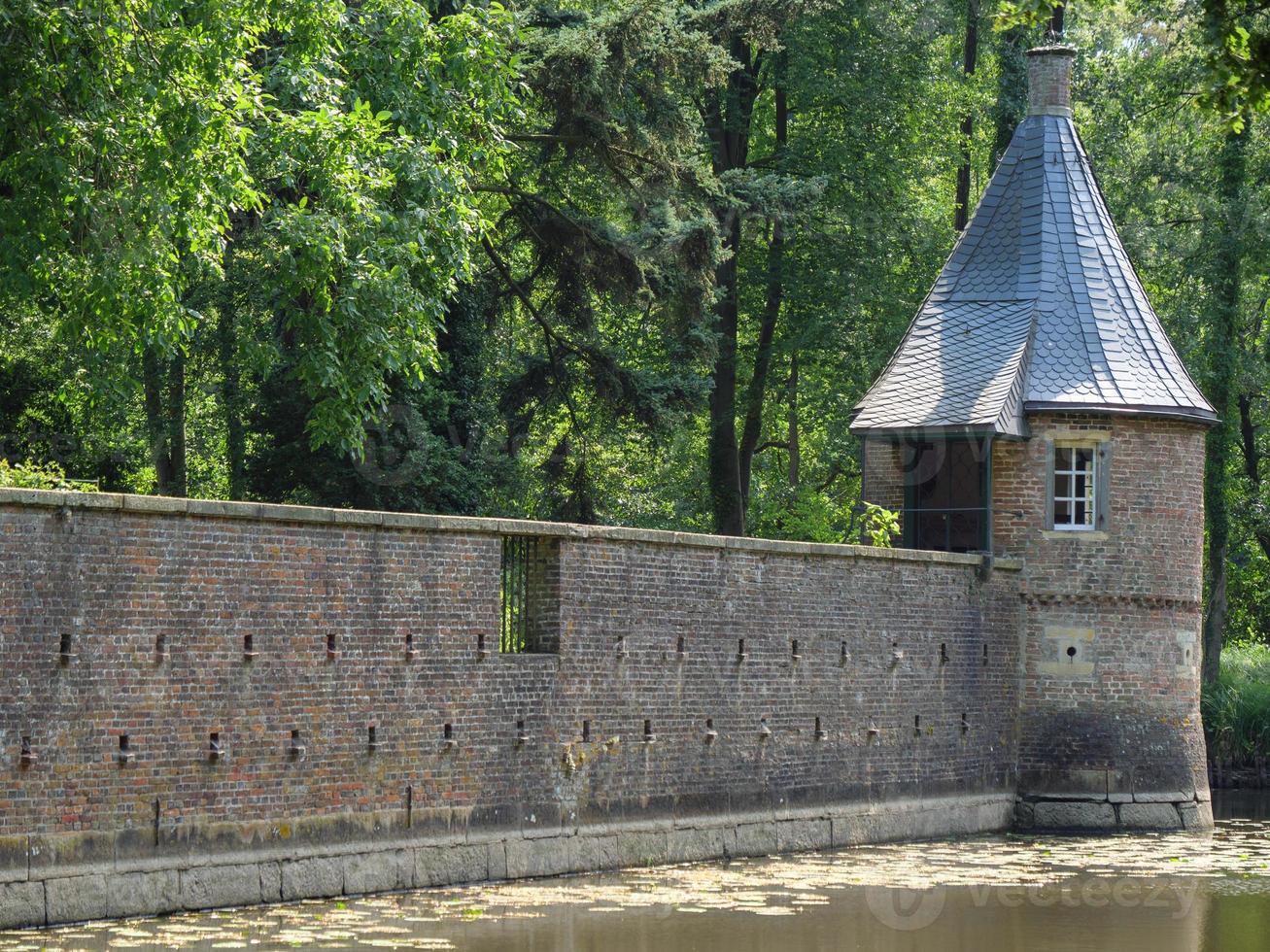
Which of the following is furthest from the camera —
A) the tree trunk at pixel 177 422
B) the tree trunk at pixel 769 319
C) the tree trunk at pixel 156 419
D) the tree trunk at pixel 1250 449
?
the tree trunk at pixel 1250 449

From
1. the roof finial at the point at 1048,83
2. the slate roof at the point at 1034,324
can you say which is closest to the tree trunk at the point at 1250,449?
the roof finial at the point at 1048,83

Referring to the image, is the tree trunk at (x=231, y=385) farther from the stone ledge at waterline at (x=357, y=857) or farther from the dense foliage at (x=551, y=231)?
the stone ledge at waterline at (x=357, y=857)

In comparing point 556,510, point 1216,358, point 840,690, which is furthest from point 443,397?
point 1216,358

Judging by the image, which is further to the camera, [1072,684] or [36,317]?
[36,317]

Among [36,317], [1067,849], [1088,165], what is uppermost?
[1088,165]

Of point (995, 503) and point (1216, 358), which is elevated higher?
point (1216, 358)

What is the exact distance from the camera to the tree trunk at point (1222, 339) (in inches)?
1238

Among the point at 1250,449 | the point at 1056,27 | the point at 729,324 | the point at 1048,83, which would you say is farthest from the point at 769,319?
the point at 1250,449

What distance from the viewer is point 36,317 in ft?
79.4

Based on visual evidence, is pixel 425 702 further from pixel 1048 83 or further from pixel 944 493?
pixel 1048 83

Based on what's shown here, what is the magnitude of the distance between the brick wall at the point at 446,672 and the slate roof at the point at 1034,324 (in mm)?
2260

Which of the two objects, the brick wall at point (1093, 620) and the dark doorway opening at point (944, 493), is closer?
the brick wall at point (1093, 620)

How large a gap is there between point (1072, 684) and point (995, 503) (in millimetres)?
2252

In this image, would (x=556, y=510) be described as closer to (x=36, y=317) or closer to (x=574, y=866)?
(x=36, y=317)
